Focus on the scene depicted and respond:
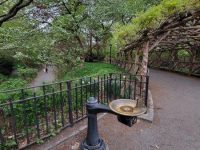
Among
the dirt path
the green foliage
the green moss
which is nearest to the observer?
the dirt path

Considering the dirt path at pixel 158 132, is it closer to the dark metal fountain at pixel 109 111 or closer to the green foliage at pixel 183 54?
the dark metal fountain at pixel 109 111

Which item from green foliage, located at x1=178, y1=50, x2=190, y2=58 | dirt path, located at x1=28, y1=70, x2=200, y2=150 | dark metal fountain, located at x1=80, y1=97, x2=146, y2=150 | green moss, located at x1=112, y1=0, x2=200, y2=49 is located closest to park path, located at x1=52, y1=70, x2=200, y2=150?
dirt path, located at x1=28, y1=70, x2=200, y2=150

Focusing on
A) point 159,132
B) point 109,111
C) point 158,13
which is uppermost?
point 158,13

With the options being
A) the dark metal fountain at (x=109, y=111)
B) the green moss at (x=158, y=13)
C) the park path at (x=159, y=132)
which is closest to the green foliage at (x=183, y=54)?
the green moss at (x=158, y=13)

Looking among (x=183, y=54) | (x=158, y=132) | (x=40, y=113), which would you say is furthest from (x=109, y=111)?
(x=183, y=54)

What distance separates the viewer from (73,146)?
359cm

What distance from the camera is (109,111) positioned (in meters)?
2.99

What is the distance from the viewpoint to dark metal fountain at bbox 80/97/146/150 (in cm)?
278

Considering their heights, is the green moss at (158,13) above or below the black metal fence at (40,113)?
above

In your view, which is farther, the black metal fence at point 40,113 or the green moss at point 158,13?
the green moss at point 158,13

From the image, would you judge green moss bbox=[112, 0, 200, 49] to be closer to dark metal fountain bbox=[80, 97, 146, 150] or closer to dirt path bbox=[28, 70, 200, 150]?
dirt path bbox=[28, 70, 200, 150]

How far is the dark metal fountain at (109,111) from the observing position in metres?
2.78

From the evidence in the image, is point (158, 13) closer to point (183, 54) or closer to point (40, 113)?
point (40, 113)

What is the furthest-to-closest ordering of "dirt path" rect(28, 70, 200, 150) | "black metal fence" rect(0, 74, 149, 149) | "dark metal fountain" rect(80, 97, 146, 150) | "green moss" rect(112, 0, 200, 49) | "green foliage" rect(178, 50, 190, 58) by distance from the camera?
1. "green foliage" rect(178, 50, 190, 58)
2. "green moss" rect(112, 0, 200, 49)
3. "dirt path" rect(28, 70, 200, 150)
4. "black metal fence" rect(0, 74, 149, 149)
5. "dark metal fountain" rect(80, 97, 146, 150)
